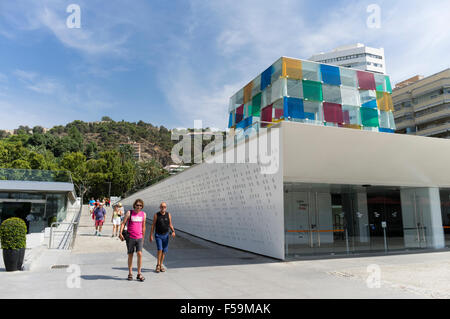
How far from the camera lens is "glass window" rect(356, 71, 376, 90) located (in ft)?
88.7

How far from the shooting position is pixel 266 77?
86.9ft

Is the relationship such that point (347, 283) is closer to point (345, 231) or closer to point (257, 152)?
point (257, 152)

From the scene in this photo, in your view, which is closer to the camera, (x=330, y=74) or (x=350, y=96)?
(x=330, y=74)

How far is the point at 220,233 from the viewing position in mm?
13172

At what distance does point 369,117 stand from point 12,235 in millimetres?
27162

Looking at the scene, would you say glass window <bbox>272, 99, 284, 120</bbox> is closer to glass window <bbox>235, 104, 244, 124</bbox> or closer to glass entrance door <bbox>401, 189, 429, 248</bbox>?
glass window <bbox>235, 104, 244, 124</bbox>

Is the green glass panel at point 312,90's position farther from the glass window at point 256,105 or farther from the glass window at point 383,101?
the glass window at point 383,101

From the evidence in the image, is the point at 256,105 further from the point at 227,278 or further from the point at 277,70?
the point at 227,278

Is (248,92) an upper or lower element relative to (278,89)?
upper

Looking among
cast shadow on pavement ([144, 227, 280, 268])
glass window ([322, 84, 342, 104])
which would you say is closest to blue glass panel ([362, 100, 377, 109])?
glass window ([322, 84, 342, 104])

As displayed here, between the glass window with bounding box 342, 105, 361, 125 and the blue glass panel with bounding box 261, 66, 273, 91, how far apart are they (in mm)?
6736

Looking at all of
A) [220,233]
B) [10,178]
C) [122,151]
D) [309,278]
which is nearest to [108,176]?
[122,151]

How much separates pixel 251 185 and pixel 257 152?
1.28 metres

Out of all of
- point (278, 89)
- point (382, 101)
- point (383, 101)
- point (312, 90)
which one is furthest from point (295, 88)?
point (383, 101)
